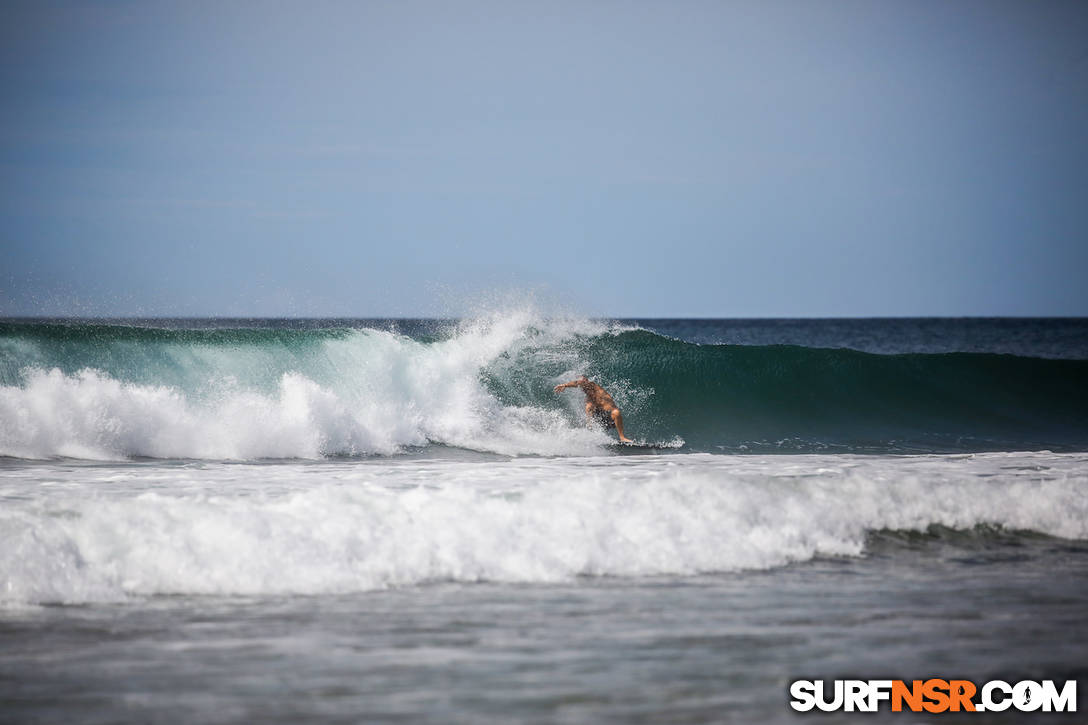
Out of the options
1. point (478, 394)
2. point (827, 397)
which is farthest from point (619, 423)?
point (827, 397)

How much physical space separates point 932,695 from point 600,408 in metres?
10.1

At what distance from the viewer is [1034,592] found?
6121 millimetres

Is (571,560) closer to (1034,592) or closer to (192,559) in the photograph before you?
(192,559)

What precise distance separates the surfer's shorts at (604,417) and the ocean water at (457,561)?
330mm

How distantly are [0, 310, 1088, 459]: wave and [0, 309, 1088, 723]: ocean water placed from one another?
0.07 meters

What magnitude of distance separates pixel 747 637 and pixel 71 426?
9428 millimetres

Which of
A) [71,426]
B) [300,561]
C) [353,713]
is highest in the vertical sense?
[71,426]

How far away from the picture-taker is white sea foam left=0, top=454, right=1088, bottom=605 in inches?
243

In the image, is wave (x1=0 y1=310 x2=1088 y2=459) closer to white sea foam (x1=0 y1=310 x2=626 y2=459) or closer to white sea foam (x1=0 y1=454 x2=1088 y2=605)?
white sea foam (x1=0 y1=310 x2=626 y2=459)

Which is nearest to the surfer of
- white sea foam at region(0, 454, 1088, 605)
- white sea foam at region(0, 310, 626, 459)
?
white sea foam at region(0, 310, 626, 459)

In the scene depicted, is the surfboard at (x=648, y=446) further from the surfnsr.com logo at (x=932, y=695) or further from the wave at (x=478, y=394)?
the surfnsr.com logo at (x=932, y=695)

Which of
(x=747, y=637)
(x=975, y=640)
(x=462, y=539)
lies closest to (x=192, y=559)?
(x=462, y=539)

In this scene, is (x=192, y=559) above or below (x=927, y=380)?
below

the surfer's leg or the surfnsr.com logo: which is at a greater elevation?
the surfer's leg
